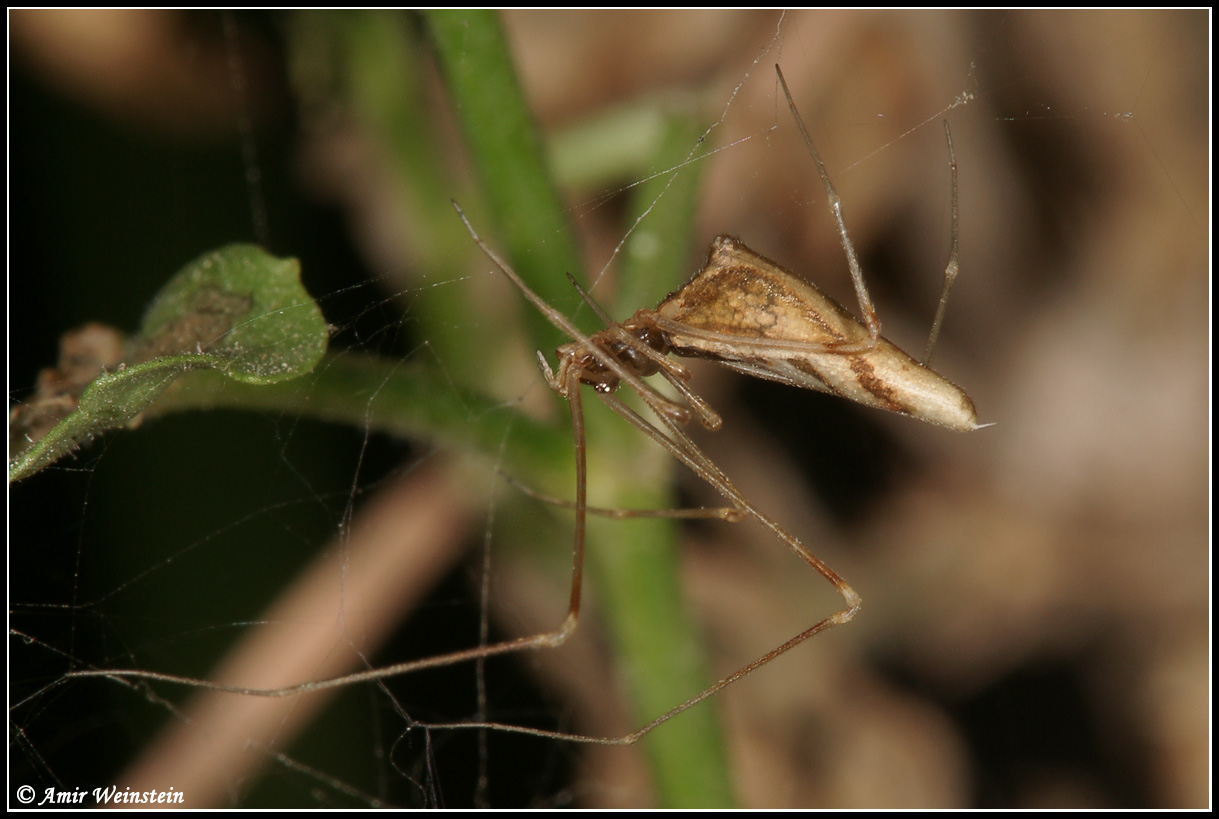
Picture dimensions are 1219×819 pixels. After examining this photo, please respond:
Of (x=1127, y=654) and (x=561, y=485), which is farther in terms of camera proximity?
(x=1127, y=654)

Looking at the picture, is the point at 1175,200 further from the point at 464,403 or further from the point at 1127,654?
the point at 464,403

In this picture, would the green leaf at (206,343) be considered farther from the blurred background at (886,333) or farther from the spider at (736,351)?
the blurred background at (886,333)

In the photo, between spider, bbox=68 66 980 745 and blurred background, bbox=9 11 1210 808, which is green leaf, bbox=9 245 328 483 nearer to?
spider, bbox=68 66 980 745

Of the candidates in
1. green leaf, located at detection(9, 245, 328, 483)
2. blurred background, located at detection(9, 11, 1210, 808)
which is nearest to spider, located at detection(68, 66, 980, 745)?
green leaf, located at detection(9, 245, 328, 483)

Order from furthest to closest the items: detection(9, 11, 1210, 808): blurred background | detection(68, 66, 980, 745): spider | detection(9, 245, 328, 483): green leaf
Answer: detection(9, 11, 1210, 808): blurred background → detection(68, 66, 980, 745): spider → detection(9, 245, 328, 483): green leaf

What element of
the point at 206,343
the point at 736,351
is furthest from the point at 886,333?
the point at 206,343

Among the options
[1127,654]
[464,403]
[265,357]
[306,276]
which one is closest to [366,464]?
[306,276]

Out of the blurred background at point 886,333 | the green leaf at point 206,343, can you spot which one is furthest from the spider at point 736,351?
the blurred background at point 886,333
